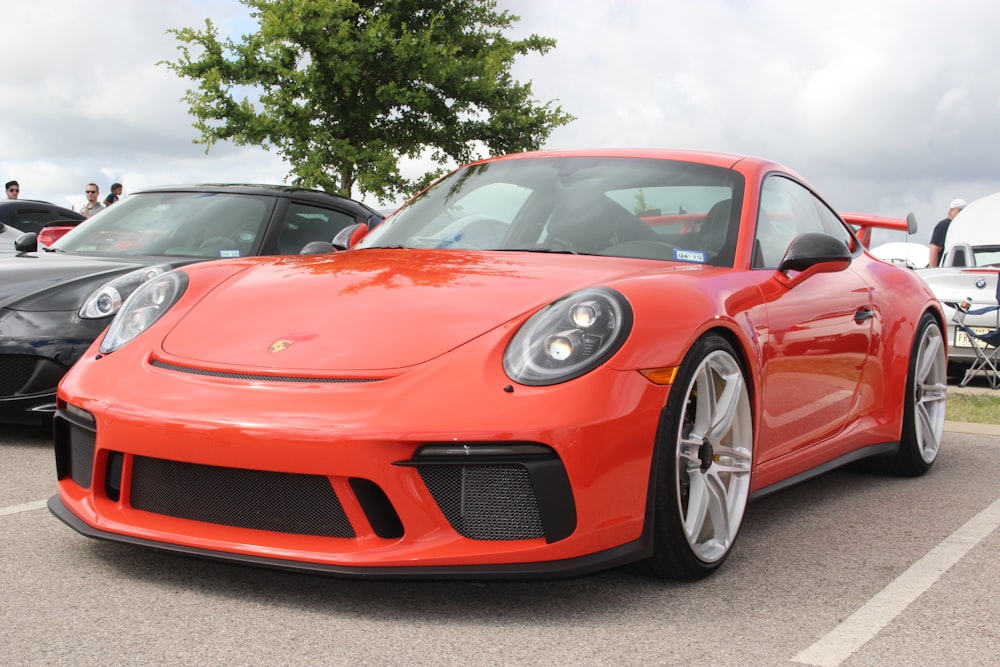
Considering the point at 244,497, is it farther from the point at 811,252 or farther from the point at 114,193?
the point at 114,193

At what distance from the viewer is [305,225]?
7070 millimetres

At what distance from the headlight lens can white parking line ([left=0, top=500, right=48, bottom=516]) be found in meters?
1.34

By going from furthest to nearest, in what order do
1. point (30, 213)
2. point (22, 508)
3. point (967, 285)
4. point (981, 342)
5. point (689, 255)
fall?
point (30, 213) < point (967, 285) < point (981, 342) < point (22, 508) < point (689, 255)

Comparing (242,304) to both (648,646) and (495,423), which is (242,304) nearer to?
(495,423)

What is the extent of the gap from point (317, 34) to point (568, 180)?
22.3 m

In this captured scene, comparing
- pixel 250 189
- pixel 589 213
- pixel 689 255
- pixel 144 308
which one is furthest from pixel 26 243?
pixel 689 255

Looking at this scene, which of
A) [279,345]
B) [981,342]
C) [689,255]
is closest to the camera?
[279,345]

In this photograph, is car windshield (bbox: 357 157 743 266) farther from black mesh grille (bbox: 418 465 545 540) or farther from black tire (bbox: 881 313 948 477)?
black tire (bbox: 881 313 948 477)

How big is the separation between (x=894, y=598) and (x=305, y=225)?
4578 millimetres

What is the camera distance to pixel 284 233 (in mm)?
6867

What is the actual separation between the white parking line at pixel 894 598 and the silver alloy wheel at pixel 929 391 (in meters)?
0.96

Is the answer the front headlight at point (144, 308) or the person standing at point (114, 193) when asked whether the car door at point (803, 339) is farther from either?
the person standing at point (114, 193)

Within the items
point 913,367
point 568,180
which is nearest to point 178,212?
point 568,180

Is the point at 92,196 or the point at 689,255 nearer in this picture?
the point at 689,255
